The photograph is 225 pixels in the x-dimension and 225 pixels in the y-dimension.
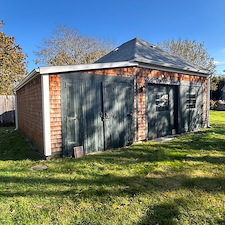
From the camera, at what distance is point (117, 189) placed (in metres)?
2.90

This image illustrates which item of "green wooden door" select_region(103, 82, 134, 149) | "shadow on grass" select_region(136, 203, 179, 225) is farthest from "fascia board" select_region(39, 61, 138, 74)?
"shadow on grass" select_region(136, 203, 179, 225)

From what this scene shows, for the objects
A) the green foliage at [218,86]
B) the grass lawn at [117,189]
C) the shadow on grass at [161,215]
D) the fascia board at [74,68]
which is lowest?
the shadow on grass at [161,215]

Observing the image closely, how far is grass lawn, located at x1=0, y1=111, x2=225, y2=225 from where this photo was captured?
7.27 ft

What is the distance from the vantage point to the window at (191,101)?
7865 millimetres

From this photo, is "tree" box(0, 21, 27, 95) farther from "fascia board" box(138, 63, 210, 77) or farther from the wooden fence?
"fascia board" box(138, 63, 210, 77)

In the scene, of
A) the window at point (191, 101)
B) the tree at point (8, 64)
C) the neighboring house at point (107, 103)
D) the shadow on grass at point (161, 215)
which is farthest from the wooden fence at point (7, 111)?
the shadow on grass at point (161, 215)

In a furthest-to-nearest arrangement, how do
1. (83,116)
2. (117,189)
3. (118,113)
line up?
(118,113), (83,116), (117,189)

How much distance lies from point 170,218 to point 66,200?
1.50 meters

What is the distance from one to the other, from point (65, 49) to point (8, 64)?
6.75 meters

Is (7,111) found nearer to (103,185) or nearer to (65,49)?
(103,185)

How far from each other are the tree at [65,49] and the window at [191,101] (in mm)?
13501

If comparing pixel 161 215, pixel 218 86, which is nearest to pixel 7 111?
pixel 161 215

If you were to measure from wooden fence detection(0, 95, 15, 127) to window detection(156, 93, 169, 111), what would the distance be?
9408 mm

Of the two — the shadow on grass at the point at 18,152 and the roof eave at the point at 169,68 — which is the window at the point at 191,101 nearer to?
the roof eave at the point at 169,68
